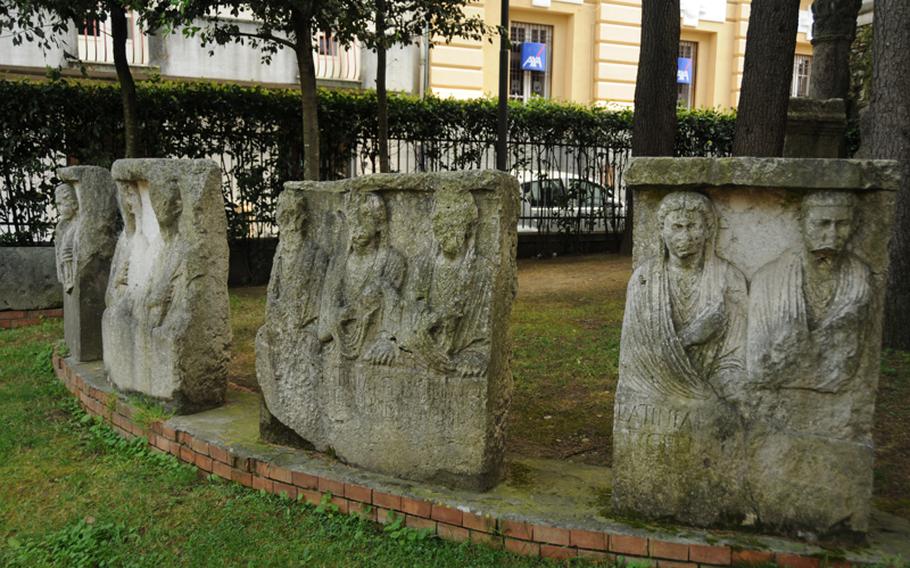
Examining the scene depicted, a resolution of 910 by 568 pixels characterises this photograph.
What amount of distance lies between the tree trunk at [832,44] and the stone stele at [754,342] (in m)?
9.08

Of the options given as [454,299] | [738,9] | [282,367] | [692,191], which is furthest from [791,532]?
[738,9]

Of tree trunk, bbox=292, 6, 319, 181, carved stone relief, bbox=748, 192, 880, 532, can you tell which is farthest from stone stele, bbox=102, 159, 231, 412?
tree trunk, bbox=292, 6, 319, 181

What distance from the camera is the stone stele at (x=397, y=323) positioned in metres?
3.55

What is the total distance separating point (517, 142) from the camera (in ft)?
40.2

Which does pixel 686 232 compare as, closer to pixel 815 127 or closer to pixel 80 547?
pixel 80 547

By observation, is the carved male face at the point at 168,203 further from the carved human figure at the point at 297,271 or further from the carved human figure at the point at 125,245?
the carved human figure at the point at 297,271

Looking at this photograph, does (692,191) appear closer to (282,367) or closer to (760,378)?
(760,378)

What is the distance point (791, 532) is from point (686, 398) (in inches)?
24.5

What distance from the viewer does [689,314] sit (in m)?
3.14

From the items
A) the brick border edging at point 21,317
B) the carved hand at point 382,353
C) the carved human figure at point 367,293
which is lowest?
the brick border edging at point 21,317

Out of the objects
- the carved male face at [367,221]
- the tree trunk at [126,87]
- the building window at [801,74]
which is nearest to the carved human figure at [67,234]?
the tree trunk at [126,87]

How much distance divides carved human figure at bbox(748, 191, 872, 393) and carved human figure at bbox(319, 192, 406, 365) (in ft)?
5.25

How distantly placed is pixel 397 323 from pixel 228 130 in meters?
7.28

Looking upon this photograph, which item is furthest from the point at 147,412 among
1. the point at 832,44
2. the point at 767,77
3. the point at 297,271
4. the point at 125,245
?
the point at 832,44
